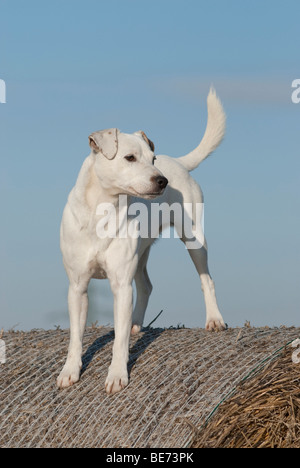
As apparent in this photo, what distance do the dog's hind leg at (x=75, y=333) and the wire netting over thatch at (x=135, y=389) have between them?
0.10 metres

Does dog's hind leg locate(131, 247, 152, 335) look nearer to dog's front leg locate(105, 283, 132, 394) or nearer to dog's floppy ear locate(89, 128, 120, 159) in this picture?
dog's front leg locate(105, 283, 132, 394)

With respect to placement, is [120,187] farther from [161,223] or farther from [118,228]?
[161,223]

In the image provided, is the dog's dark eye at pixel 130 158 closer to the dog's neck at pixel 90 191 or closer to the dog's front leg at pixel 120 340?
the dog's neck at pixel 90 191

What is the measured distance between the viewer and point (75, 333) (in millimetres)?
6652

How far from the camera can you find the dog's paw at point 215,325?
7.69 m

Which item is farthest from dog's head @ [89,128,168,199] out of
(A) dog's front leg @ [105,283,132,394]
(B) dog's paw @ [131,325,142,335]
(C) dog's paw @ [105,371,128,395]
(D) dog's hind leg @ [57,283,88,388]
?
(B) dog's paw @ [131,325,142,335]

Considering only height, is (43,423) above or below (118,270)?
below

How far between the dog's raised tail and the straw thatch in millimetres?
3106

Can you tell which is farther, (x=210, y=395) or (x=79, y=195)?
(x=79, y=195)

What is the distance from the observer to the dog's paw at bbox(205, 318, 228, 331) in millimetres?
7695

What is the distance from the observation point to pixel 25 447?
5973 mm

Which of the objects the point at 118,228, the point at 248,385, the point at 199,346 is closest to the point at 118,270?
the point at 118,228

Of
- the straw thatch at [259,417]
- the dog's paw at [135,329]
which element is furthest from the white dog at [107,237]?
the dog's paw at [135,329]

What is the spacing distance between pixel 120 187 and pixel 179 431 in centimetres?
185
